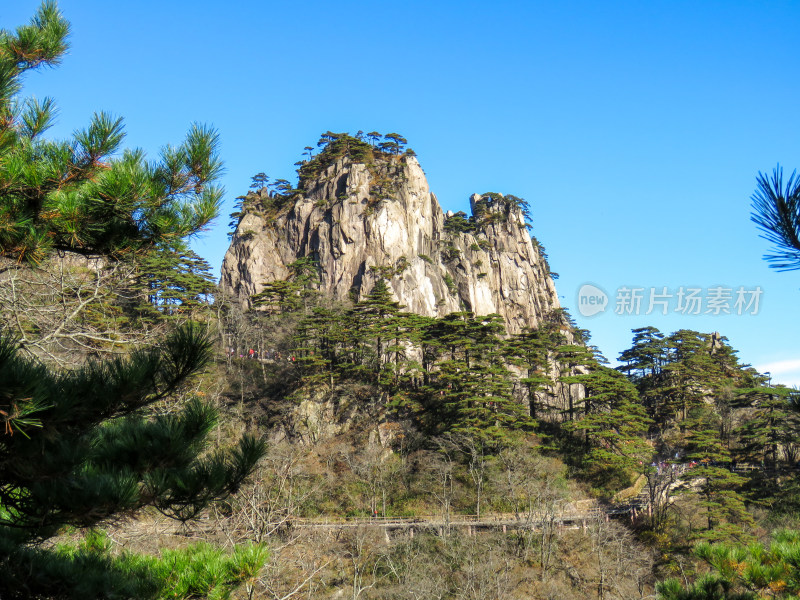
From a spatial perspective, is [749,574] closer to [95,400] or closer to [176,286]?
[95,400]

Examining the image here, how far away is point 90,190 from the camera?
2840mm

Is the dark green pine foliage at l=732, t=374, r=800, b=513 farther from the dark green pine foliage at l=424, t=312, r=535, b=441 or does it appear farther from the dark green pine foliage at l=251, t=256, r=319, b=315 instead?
the dark green pine foliage at l=251, t=256, r=319, b=315

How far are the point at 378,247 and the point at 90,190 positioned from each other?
3070 cm

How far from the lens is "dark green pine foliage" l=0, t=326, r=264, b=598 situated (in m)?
2.37

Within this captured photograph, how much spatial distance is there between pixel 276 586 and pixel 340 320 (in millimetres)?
12772

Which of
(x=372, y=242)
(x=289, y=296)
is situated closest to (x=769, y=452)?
(x=289, y=296)

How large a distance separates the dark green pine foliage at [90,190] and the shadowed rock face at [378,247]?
27337 mm

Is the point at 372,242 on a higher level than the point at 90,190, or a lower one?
higher

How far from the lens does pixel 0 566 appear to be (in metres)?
2.64

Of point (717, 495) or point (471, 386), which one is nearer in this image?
point (717, 495)

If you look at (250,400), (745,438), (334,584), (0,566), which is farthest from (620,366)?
(0,566)

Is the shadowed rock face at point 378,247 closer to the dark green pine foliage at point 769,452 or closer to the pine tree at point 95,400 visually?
the dark green pine foliage at point 769,452

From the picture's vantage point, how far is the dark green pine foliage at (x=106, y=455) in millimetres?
2365

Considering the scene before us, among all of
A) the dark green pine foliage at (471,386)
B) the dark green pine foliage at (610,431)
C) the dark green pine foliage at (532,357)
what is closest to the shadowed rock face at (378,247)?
the dark green pine foliage at (471,386)
